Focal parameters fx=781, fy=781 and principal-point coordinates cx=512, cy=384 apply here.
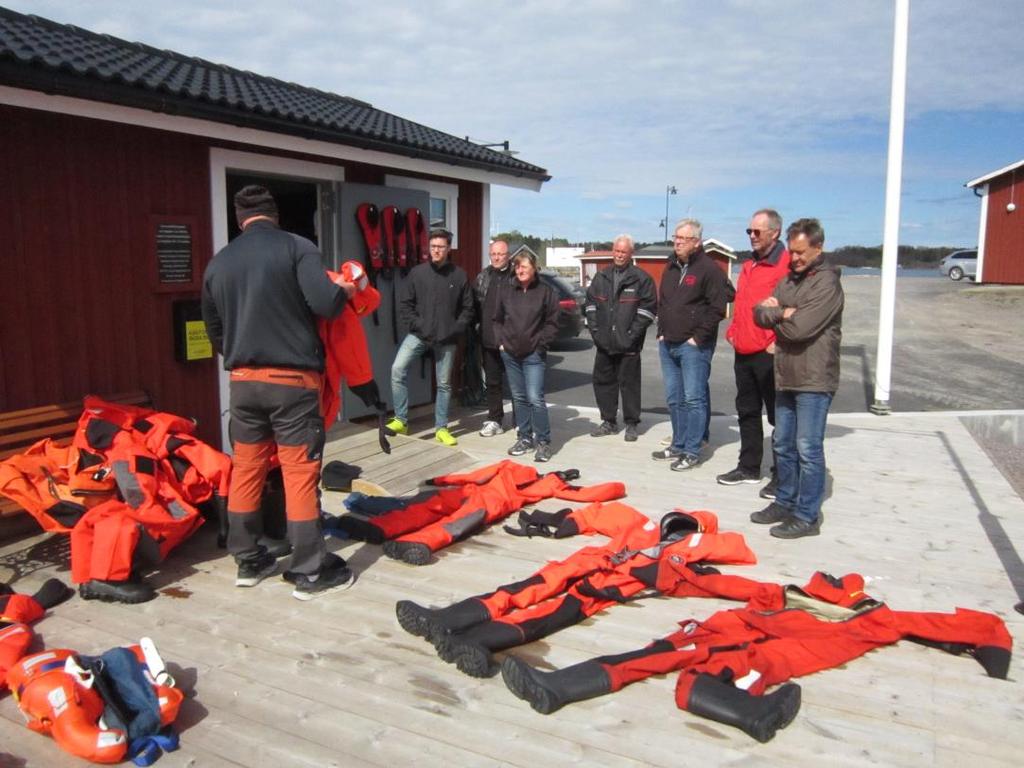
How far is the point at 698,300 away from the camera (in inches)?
249

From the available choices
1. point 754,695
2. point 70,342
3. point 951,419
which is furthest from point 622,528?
point 951,419

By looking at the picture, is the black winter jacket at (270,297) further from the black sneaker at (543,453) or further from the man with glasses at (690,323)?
the man with glasses at (690,323)

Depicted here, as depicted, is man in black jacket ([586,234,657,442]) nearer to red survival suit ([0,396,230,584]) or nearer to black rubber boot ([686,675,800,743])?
red survival suit ([0,396,230,584])

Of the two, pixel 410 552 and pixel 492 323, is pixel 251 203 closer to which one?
pixel 410 552

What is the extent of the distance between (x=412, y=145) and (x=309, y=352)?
141 inches

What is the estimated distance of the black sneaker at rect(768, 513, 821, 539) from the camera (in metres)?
4.75

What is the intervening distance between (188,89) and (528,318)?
3029 mm

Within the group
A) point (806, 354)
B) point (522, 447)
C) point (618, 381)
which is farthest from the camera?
point (618, 381)

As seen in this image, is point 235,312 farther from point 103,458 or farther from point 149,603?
point 149,603

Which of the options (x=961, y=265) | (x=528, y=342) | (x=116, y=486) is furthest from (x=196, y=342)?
(x=961, y=265)

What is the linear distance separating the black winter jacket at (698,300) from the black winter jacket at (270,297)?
3.39 m

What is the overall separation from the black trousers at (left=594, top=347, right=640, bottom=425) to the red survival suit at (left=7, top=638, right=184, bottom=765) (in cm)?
511

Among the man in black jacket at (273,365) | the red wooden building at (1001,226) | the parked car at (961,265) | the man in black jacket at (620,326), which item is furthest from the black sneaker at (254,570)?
the parked car at (961,265)

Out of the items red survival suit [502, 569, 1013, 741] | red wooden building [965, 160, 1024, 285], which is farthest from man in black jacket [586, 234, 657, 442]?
red wooden building [965, 160, 1024, 285]
